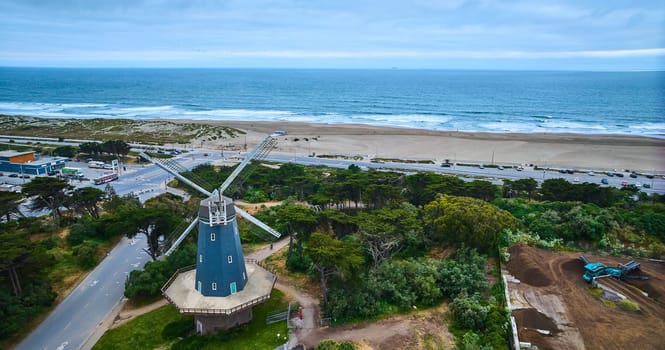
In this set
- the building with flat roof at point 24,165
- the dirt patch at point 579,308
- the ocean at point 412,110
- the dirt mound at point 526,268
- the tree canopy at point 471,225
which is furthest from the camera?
the ocean at point 412,110

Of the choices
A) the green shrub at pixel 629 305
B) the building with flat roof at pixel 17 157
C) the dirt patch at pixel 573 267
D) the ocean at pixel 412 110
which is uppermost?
the ocean at pixel 412 110

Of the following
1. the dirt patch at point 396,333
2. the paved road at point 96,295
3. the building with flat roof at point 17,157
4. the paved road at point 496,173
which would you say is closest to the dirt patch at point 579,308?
the dirt patch at point 396,333

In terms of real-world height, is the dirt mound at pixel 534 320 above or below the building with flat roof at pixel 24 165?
below

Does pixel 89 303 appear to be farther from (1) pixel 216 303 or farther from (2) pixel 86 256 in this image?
(1) pixel 216 303

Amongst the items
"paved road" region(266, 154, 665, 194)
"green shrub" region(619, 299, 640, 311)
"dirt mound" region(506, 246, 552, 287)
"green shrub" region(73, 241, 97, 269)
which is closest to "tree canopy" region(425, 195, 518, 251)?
"dirt mound" region(506, 246, 552, 287)

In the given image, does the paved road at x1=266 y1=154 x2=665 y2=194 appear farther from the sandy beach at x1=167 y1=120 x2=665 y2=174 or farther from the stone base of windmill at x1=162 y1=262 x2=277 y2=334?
the stone base of windmill at x1=162 y1=262 x2=277 y2=334

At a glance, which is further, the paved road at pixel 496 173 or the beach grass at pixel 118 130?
the beach grass at pixel 118 130

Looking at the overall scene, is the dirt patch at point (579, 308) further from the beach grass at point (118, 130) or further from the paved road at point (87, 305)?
the beach grass at point (118, 130)
